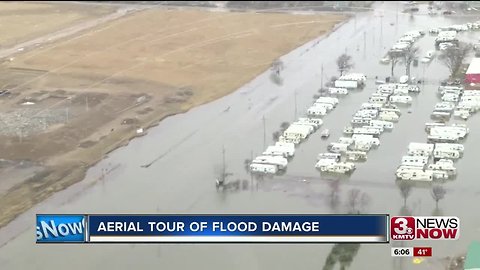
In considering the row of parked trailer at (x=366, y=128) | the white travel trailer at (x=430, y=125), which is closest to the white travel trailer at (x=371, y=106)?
the row of parked trailer at (x=366, y=128)

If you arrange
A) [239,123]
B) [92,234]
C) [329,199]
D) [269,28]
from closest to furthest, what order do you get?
[92,234]
[329,199]
[239,123]
[269,28]

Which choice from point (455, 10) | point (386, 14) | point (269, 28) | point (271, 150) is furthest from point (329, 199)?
point (386, 14)

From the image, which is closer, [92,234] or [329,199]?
[92,234]

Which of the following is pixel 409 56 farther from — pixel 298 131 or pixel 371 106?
pixel 298 131

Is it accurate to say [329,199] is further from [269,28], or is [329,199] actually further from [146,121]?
[269,28]

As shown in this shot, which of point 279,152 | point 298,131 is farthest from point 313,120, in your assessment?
point 279,152

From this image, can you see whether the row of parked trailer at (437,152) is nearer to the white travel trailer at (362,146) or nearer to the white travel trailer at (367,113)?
the white travel trailer at (362,146)
